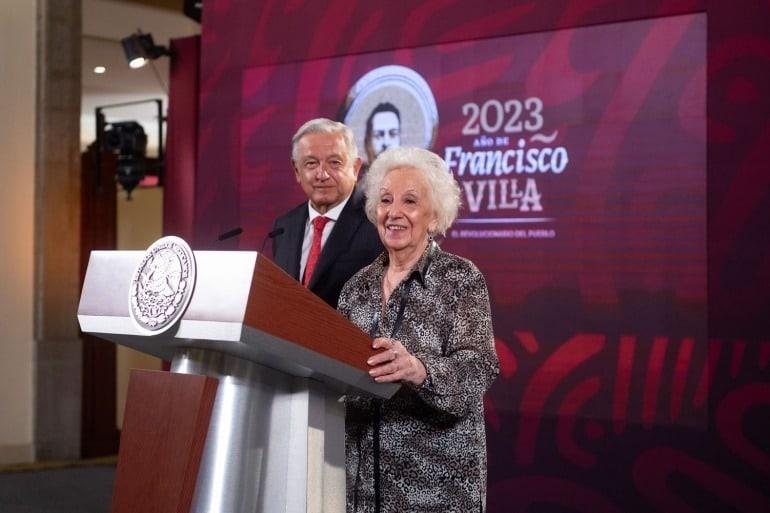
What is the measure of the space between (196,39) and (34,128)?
53.3 inches

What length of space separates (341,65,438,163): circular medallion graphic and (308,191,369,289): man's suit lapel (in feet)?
8.46

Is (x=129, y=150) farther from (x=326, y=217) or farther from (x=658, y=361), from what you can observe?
(x=326, y=217)

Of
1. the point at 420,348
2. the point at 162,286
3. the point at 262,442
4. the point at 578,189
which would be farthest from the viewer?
the point at 578,189

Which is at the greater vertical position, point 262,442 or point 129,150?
point 129,150

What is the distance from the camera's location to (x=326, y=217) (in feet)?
10.6

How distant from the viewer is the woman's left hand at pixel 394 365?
6.13ft

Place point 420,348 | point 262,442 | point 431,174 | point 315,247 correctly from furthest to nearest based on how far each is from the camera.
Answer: point 315,247 < point 431,174 < point 420,348 < point 262,442

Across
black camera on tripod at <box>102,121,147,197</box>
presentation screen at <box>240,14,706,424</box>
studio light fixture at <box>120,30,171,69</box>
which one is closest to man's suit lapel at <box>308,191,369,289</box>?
presentation screen at <box>240,14,706,424</box>

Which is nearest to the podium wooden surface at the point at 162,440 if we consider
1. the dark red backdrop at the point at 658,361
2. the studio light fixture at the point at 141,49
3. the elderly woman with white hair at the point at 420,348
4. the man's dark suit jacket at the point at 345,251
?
the elderly woman with white hair at the point at 420,348

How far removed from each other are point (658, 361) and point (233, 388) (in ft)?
11.1

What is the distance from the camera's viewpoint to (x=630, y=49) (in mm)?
5027

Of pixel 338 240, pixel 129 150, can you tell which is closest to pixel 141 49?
pixel 129 150

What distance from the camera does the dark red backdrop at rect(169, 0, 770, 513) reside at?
15.3 feet

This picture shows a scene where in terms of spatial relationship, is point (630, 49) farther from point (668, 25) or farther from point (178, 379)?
point (178, 379)
